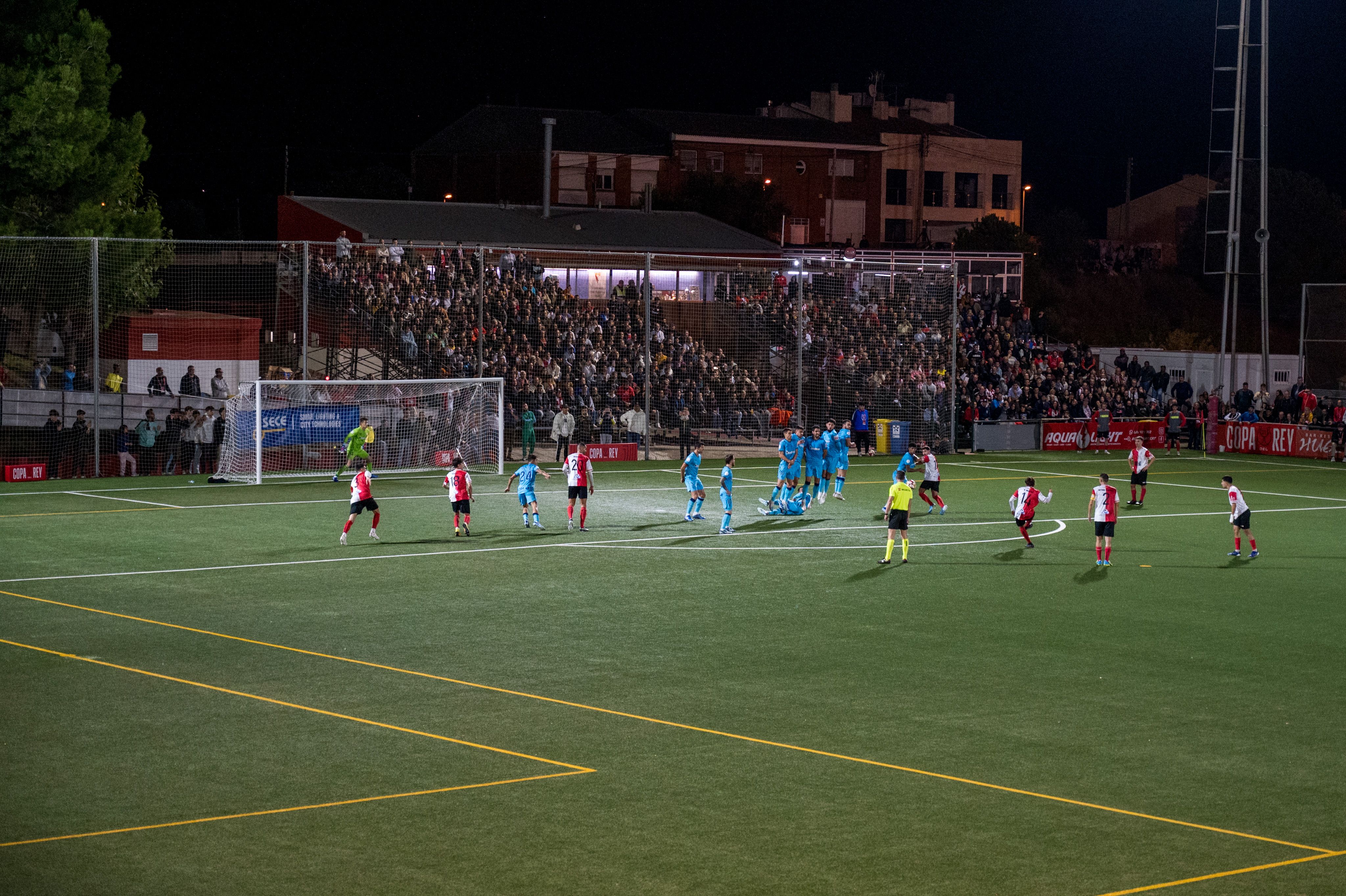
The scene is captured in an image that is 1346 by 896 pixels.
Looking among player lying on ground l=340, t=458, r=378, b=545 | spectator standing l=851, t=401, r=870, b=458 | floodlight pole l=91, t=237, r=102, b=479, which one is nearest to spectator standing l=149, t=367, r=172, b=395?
floodlight pole l=91, t=237, r=102, b=479

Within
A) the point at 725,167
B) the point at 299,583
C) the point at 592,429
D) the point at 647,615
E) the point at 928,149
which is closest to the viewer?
the point at 647,615

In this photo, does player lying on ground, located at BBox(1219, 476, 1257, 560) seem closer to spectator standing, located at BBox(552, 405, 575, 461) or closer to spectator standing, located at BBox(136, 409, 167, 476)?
spectator standing, located at BBox(552, 405, 575, 461)

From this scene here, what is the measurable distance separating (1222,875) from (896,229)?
278ft

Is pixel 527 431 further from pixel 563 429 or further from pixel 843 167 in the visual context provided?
pixel 843 167

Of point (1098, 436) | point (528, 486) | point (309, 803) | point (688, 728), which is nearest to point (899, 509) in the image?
point (528, 486)

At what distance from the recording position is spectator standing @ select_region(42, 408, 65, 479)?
111ft

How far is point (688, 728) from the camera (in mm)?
13281

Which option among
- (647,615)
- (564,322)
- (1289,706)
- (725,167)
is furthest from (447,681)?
(725,167)

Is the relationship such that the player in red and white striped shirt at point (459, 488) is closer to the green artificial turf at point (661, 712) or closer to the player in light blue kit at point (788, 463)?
the green artificial turf at point (661, 712)

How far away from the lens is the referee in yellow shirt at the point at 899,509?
2320cm

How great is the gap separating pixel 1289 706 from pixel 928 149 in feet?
267

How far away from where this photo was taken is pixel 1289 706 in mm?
14422

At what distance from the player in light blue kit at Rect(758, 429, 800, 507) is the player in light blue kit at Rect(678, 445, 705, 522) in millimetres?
1933

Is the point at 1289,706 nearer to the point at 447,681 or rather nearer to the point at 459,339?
the point at 447,681
